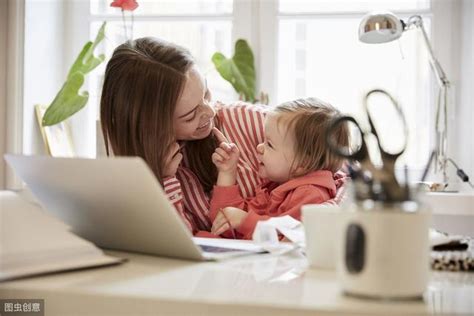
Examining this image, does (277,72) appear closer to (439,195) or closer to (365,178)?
(439,195)

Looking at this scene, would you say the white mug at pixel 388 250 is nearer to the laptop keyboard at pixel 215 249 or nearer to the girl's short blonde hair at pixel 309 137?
the laptop keyboard at pixel 215 249

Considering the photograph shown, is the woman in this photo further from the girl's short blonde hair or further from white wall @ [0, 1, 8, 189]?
white wall @ [0, 1, 8, 189]

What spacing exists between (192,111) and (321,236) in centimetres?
80

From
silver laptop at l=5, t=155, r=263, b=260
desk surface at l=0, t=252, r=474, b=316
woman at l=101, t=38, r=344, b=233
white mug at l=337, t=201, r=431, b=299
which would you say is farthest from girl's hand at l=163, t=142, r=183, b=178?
white mug at l=337, t=201, r=431, b=299

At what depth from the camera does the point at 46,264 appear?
27.2 inches

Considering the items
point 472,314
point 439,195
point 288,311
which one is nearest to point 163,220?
point 288,311

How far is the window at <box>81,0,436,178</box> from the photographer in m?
2.85

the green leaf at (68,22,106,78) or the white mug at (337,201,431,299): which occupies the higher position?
the green leaf at (68,22,106,78)

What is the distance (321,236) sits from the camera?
0.76 metres

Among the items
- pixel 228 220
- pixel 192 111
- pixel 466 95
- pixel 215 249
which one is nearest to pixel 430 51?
pixel 466 95

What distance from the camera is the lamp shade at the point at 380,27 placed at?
7.61ft

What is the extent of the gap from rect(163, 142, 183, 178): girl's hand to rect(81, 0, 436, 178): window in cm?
146

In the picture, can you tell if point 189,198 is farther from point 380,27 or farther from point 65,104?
point 65,104

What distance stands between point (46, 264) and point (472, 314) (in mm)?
406
